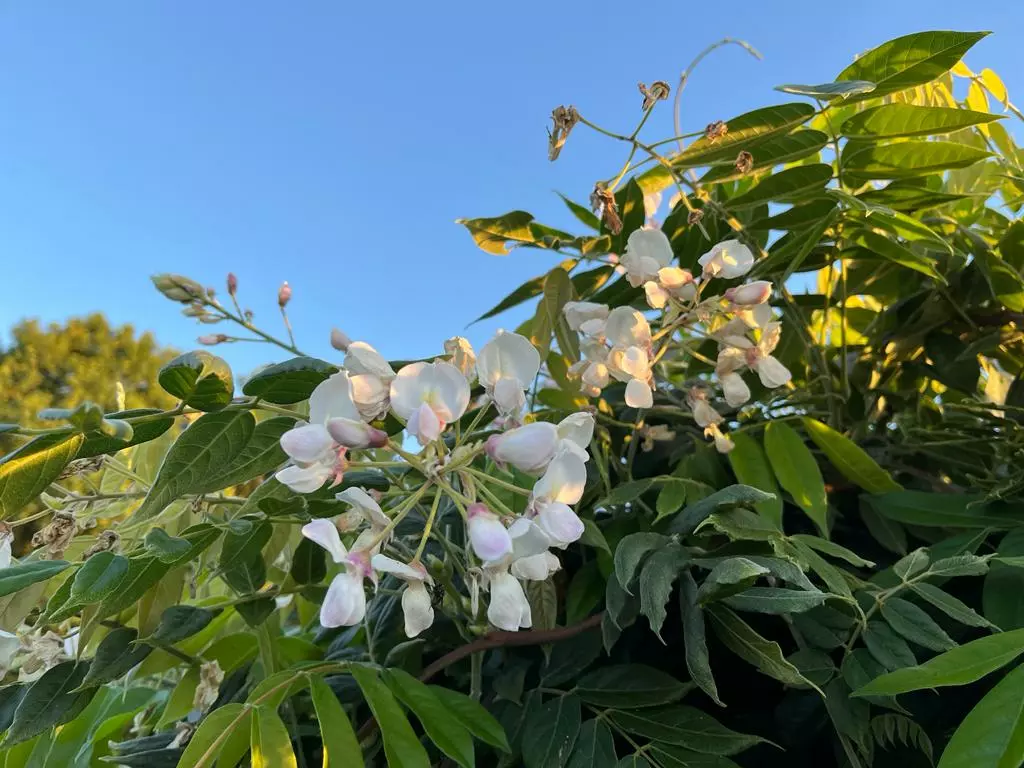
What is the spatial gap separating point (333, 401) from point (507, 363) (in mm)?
111

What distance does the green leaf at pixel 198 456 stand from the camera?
1.43ft

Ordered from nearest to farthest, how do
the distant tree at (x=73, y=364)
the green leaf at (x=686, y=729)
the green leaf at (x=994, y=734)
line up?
1. the green leaf at (x=994, y=734)
2. the green leaf at (x=686, y=729)
3. the distant tree at (x=73, y=364)

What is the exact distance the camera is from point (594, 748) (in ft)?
1.59

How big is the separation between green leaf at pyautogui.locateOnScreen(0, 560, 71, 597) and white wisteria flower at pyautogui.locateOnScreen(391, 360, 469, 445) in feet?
0.70

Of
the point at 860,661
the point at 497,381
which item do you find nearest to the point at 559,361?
the point at 497,381

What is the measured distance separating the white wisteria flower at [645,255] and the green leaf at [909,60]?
19cm

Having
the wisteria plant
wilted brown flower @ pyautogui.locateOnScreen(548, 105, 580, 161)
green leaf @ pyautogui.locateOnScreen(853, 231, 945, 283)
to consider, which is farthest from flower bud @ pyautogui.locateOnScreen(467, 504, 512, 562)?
green leaf @ pyautogui.locateOnScreen(853, 231, 945, 283)

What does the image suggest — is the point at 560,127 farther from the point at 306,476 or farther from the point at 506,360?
the point at 306,476

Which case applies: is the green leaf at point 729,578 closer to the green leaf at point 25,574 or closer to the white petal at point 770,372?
the white petal at point 770,372

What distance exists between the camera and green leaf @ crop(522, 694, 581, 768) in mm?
481

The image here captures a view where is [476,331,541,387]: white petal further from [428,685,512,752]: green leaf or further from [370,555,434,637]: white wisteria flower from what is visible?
[428,685,512,752]: green leaf

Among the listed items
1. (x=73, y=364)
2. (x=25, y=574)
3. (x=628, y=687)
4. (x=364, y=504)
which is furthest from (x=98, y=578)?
Result: (x=73, y=364)

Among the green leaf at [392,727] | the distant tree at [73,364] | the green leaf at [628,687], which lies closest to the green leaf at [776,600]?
the green leaf at [628,687]

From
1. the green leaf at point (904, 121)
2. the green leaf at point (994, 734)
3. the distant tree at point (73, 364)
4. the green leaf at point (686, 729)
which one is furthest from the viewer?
the distant tree at point (73, 364)
